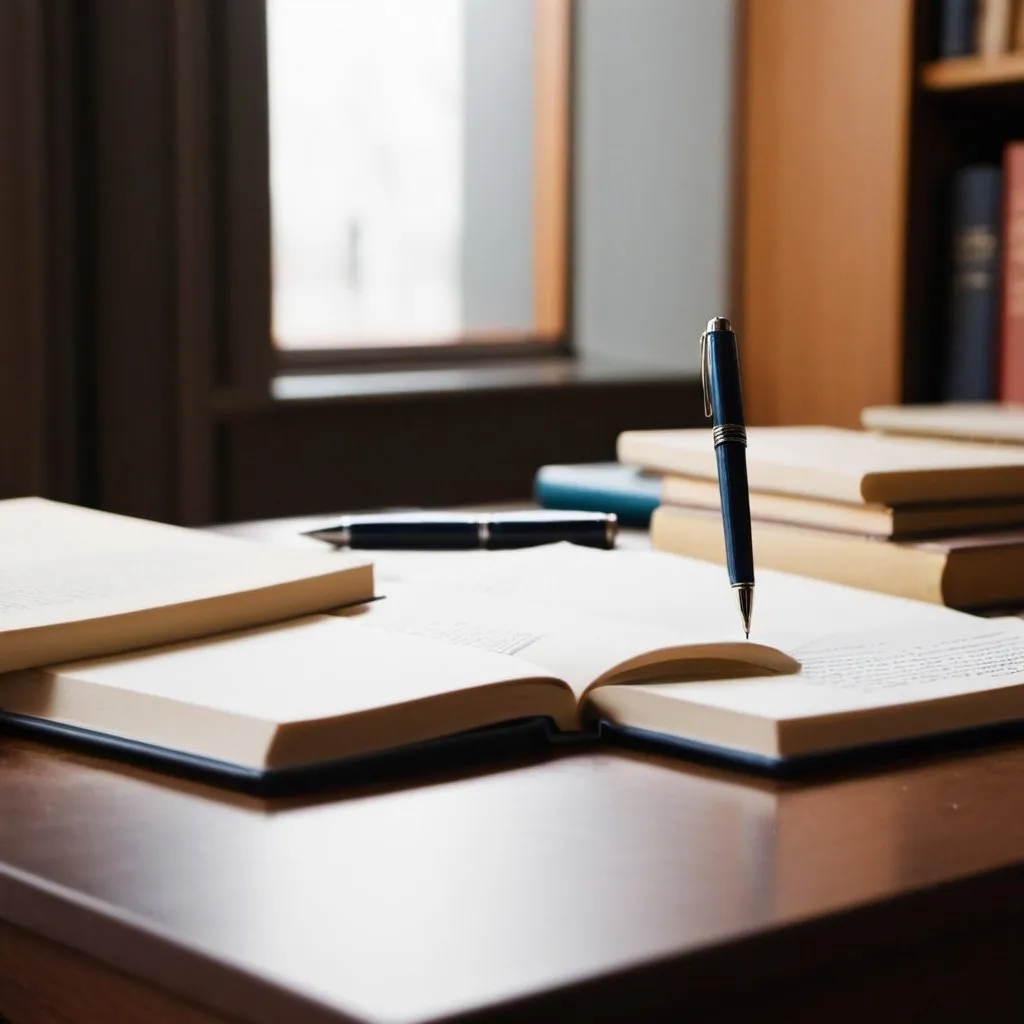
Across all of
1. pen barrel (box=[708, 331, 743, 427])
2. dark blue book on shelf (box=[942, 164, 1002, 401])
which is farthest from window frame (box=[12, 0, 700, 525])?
pen barrel (box=[708, 331, 743, 427])

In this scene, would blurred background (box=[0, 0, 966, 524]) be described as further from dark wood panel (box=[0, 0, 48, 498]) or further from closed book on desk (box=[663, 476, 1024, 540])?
closed book on desk (box=[663, 476, 1024, 540])

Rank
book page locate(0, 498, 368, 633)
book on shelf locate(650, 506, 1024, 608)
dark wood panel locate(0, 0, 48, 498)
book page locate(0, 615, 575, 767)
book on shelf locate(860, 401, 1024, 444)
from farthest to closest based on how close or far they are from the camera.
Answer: dark wood panel locate(0, 0, 48, 498) < book on shelf locate(860, 401, 1024, 444) < book on shelf locate(650, 506, 1024, 608) < book page locate(0, 498, 368, 633) < book page locate(0, 615, 575, 767)

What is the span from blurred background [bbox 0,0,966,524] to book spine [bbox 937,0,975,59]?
3 centimetres

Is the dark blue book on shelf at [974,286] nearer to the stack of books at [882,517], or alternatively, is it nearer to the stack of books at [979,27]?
the stack of books at [979,27]

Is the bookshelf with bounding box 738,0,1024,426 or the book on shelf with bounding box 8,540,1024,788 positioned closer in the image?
the book on shelf with bounding box 8,540,1024,788

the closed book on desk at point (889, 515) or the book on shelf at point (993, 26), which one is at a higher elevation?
the book on shelf at point (993, 26)

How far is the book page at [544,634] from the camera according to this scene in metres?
0.67

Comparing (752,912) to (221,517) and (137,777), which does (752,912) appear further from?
(221,517)

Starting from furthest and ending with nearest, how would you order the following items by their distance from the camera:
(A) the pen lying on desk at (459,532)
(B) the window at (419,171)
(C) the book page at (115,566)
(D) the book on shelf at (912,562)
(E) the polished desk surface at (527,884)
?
(B) the window at (419,171) → (A) the pen lying on desk at (459,532) → (D) the book on shelf at (912,562) → (C) the book page at (115,566) → (E) the polished desk surface at (527,884)

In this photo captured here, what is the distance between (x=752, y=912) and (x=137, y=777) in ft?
0.80

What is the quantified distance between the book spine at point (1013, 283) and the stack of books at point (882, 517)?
3.30ft

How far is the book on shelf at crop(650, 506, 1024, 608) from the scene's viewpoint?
36.9 inches

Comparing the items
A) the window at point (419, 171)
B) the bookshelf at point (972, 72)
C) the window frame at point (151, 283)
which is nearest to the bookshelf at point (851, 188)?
the bookshelf at point (972, 72)

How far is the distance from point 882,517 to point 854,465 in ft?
0.16
